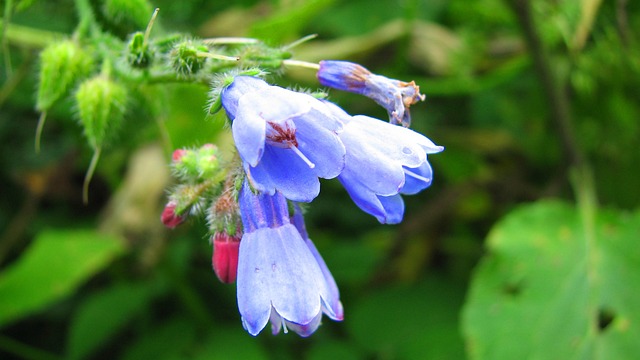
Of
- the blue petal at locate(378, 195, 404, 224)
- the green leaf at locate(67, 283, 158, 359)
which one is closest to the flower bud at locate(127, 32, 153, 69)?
the blue petal at locate(378, 195, 404, 224)

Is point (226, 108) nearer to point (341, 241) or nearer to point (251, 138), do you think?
point (251, 138)

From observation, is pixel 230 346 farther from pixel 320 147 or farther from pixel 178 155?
pixel 320 147

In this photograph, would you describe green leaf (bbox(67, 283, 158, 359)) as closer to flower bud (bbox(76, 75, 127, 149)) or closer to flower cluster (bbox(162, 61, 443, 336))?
flower bud (bbox(76, 75, 127, 149))

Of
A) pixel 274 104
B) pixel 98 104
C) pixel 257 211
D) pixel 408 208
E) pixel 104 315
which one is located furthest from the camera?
pixel 408 208

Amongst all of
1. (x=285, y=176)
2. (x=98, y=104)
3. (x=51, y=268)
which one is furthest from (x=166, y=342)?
(x=285, y=176)

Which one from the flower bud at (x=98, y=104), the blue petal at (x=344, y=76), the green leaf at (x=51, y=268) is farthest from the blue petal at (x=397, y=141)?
the green leaf at (x=51, y=268)

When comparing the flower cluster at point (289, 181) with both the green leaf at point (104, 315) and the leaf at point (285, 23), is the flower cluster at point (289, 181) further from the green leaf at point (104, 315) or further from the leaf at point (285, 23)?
the green leaf at point (104, 315)
